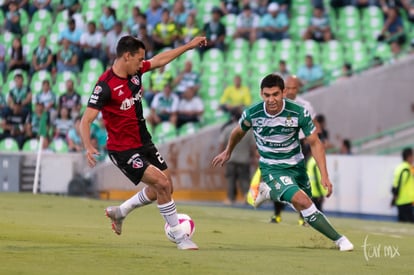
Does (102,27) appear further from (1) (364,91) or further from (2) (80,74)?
(1) (364,91)

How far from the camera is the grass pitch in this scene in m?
10.9

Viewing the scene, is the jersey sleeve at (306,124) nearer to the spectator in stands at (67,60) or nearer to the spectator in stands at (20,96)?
the spectator in stands at (20,96)

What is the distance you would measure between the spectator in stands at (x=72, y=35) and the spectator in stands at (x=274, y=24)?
480 cm

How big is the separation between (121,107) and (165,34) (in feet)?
58.2

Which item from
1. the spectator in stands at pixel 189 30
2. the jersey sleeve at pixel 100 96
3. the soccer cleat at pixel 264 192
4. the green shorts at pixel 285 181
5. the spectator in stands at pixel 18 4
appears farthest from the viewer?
the spectator in stands at pixel 18 4

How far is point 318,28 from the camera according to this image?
30.4 metres

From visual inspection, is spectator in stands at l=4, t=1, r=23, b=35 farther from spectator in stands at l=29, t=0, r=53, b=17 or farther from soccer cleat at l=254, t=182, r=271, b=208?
soccer cleat at l=254, t=182, r=271, b=208

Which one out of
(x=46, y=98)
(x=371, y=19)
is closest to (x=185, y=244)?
(x=46, y=98)

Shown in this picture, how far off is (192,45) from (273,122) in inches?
49.6

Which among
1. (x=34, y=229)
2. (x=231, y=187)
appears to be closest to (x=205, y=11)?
(x=231, y=187)

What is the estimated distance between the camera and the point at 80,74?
31.2 metres

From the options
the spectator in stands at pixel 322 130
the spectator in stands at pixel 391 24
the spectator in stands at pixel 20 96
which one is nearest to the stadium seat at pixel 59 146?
the spectator in stands at pixel 20 96

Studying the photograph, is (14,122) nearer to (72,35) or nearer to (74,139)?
(74,139)

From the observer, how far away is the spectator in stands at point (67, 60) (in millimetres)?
31219
